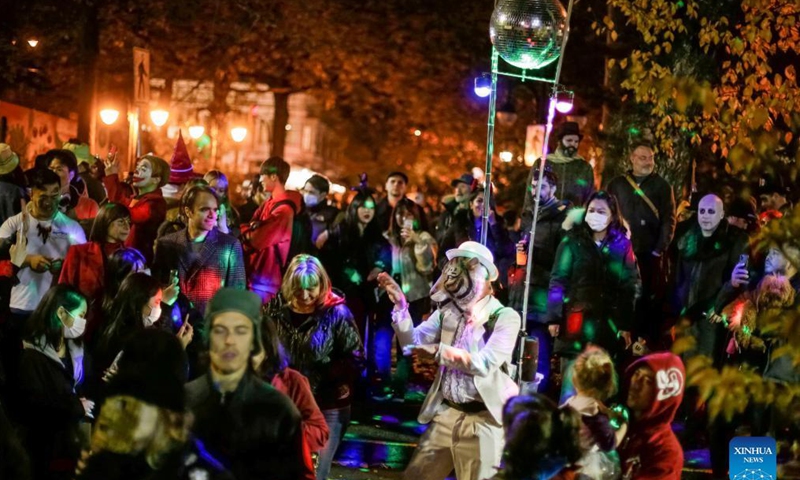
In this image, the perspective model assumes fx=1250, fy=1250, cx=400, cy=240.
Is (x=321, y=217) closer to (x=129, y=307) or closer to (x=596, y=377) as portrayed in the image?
(x=129, y=307)

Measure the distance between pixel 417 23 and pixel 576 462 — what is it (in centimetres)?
2732

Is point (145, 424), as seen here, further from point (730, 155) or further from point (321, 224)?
point (321, 224)

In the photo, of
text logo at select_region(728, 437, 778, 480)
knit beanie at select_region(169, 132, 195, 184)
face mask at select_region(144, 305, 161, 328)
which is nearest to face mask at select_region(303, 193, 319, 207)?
knit beanie at select_region(169, 132, 195, 184)

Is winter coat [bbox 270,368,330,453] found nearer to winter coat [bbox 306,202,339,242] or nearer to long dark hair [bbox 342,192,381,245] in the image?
long dark hair [bbox 342,192,381,245]

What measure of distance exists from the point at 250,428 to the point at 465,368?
187 centimetres

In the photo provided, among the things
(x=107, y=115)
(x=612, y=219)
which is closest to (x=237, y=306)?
(x=612, y=219)

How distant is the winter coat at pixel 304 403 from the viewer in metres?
6.07

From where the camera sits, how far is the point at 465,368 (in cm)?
694

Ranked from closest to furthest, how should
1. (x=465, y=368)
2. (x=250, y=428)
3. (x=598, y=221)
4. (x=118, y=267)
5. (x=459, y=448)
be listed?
1. (x=250, y=428)
2. (x=465, y=368)
3. (x=459, y=448)
4. (x=118, y=267)
5. (x=598, y=221)

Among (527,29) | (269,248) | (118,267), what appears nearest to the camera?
(118,267)

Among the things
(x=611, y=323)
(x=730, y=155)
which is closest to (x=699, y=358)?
(x=730, y=155)

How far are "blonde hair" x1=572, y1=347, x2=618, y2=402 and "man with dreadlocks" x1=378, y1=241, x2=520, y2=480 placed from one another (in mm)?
724

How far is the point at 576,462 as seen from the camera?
5773 millimetres

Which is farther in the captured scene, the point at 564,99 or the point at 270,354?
the point at 564,99
